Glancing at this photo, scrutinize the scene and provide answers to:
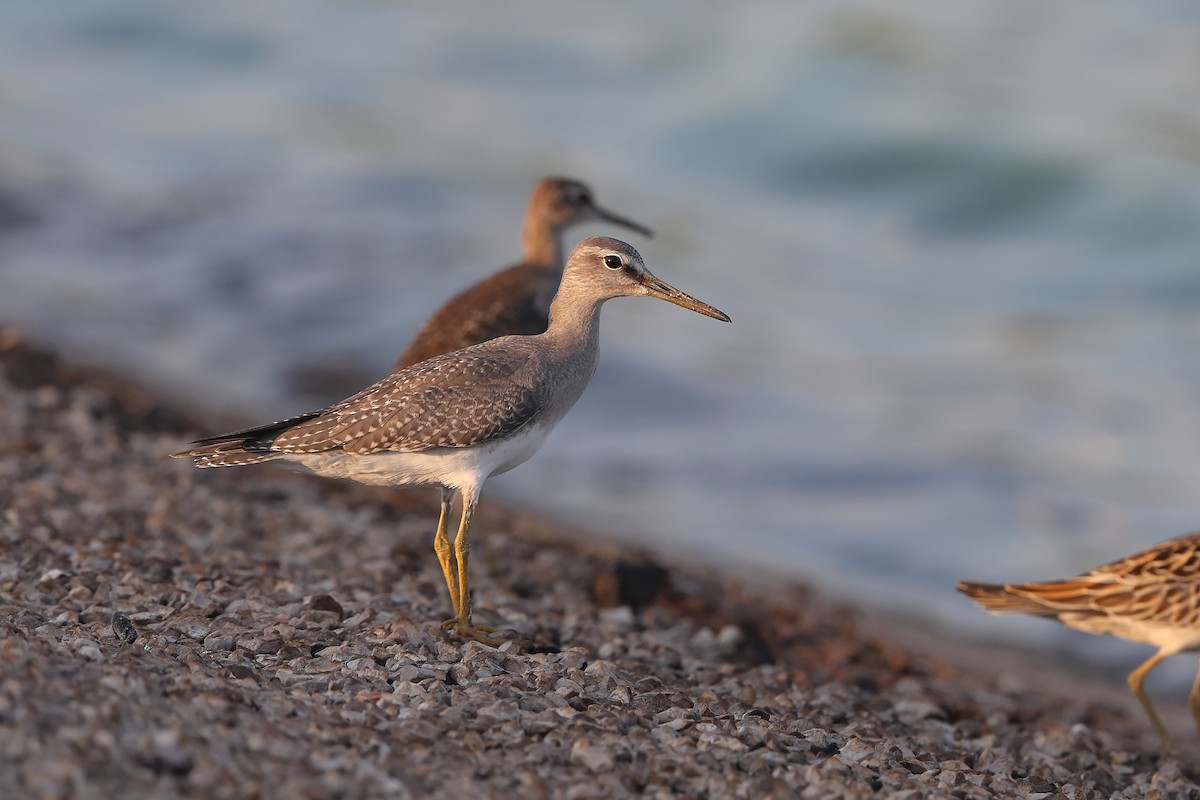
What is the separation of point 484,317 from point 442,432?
276 centimetres

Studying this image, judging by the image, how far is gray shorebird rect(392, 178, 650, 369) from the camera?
10305mm

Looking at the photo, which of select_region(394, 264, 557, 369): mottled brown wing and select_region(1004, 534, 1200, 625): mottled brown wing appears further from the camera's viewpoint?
select_region(394, 264, 557, 369): mottled brown wing

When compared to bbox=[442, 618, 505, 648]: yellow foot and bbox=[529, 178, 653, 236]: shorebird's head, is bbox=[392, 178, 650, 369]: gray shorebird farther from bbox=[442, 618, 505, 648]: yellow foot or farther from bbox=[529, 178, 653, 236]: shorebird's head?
bbox=[442, 618, 505, 648]: yellow foot

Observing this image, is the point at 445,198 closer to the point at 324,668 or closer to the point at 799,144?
the point at 799,144

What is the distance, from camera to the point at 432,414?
7.89 m

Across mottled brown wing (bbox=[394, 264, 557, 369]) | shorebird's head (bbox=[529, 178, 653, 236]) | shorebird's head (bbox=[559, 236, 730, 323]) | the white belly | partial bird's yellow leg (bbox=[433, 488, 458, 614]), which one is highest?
shorebird's head (bbox=[529, 178, 653, 236])

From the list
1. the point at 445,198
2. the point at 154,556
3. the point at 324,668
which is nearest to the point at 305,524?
the point at 154,556

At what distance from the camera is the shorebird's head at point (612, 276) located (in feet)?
28.4

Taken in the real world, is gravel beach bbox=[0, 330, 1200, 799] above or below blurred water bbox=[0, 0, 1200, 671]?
below

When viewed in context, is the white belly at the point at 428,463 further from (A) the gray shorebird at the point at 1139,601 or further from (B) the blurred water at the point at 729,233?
(B) the blurred water at the point at 729,233

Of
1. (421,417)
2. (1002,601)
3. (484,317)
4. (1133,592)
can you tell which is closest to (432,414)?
(421,417)

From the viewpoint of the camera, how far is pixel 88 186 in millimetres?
22578

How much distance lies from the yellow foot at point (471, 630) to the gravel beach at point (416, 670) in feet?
0.39

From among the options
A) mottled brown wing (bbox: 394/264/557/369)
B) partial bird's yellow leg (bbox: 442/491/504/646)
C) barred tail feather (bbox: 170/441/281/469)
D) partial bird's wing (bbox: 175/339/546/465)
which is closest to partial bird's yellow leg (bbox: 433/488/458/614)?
partial bird's yellow leg (bbox: 442/491/504/646)
